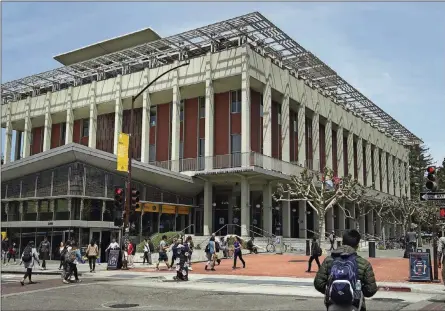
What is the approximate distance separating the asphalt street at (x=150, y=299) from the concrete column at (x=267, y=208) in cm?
1968

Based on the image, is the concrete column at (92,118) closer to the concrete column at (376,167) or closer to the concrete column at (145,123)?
the concrete column at (145,123)

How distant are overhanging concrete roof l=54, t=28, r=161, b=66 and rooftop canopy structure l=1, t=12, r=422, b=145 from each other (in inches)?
64.7

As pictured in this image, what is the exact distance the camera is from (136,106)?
44.3 metres

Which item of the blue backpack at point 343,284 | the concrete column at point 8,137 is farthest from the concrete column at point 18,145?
the blue backpack at point 343,284

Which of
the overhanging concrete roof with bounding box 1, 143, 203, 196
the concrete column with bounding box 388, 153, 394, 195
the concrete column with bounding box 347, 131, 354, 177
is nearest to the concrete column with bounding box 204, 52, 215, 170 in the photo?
the overhanging concrete roof with bounding box 1, 143, 203, 196

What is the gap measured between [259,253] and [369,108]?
2871 centimetres

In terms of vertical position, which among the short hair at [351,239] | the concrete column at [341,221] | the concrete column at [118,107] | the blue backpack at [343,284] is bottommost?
the blue backpack at [343,284]

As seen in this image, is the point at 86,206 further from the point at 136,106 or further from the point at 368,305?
the point at 368,305

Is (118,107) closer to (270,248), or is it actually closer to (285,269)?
(270,248)

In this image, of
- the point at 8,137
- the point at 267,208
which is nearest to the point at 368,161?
the point at 267,208

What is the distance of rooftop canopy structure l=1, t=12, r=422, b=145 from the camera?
1439 inches

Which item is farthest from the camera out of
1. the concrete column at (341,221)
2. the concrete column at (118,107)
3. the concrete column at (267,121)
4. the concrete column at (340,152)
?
the concrete column at (341,221)

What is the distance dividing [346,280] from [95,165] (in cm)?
2922

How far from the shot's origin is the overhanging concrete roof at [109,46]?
4341 cm
